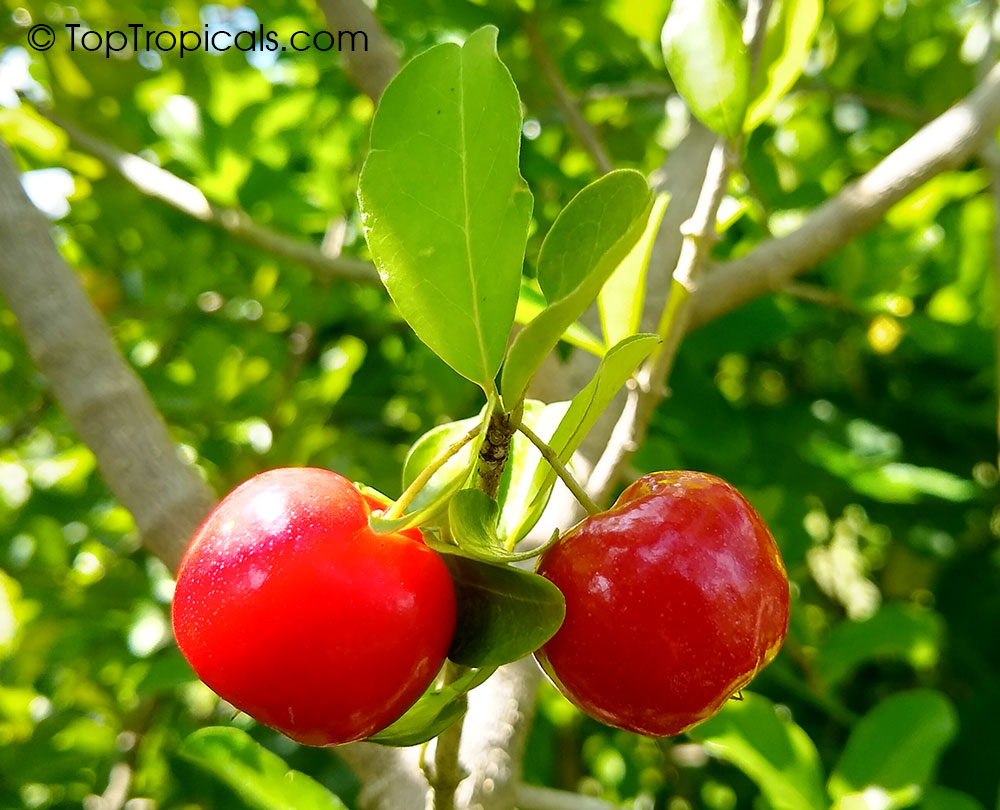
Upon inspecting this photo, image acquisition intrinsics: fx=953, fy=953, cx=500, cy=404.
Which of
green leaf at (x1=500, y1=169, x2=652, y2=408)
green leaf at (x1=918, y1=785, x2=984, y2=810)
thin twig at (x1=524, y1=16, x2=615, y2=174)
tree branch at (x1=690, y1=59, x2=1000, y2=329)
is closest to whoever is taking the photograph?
green leaf at (x1=500, y1=169, x2=652, y2=408)

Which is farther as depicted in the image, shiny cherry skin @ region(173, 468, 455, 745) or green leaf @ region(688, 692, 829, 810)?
green leaf @ region(688, 692, 829, 810)

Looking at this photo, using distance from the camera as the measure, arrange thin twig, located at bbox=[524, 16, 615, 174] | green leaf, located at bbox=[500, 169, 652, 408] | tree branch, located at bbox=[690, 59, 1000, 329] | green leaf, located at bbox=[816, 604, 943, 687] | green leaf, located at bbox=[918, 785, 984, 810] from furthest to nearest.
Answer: green leaf, located at bbox=[816, 604, 943, 687] < thin twig, located at bbox=[524, 16, 615, 174] < green leaf, located at bbox=[918, 785, 984, 810] < tree branch, located at bbox=[690, 59, 1000, 329] < green leaf, located at bbox=[500, 169, 652, 408]

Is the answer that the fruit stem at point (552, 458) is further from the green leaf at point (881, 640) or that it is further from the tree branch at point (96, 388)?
the green leaf at point (881, 640)

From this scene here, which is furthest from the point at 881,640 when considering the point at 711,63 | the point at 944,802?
the point at 711,63

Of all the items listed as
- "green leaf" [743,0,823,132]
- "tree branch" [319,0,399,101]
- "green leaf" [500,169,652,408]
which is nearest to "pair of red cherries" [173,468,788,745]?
"green leaf" [500,169,652,408]

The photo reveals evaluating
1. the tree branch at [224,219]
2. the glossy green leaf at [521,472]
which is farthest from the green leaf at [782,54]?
the tree branch at [224,219]

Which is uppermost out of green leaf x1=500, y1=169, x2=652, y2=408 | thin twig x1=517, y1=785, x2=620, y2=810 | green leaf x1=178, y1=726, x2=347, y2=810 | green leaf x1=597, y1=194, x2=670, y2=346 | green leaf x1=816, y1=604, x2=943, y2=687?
green leaf x1=500, y1=169, x2=652, y2=408

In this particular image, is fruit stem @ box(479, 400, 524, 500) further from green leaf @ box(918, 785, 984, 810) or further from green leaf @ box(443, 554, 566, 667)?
green leaf @ box(918, 785, 984, 810)
